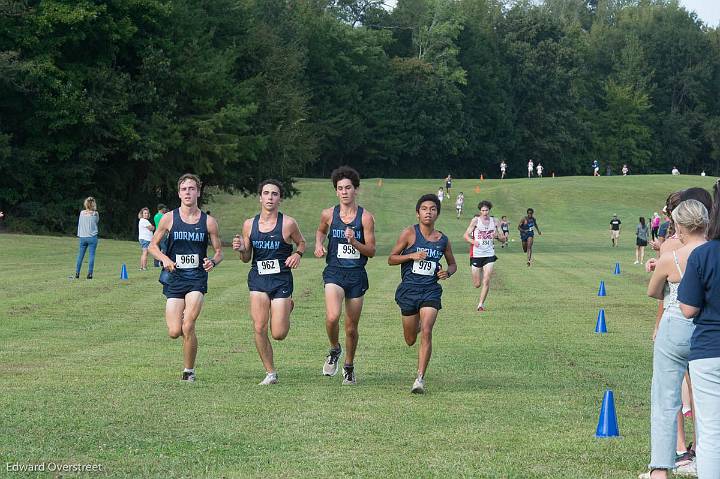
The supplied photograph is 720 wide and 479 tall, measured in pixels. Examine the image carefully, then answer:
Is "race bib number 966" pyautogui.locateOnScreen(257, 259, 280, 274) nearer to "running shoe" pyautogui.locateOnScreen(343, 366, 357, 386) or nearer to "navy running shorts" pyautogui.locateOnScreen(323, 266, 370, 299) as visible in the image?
"navy running shorts" pyautogui.locateOnScreen(323, 266, 370, 299)

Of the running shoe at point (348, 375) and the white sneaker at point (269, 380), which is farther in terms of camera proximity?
the running shoe at point (348, 375)

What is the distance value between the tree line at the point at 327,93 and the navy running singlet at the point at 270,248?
37237 mm

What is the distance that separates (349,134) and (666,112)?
136 ft

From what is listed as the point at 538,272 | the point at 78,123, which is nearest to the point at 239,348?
the point at 538,272

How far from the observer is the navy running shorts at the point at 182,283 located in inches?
472

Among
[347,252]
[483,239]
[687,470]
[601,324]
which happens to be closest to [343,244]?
[347,252]

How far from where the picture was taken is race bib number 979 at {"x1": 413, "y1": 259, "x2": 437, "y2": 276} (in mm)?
11711

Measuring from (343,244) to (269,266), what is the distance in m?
0.80

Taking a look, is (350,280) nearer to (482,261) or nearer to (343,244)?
(343,244)

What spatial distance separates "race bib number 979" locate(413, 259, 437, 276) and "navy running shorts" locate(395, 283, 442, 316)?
0.47 ft

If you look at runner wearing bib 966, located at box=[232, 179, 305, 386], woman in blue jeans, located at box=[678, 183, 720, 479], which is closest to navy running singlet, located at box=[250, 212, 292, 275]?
runner wearing bib 966, located at box=[232, 179, 305, 386]

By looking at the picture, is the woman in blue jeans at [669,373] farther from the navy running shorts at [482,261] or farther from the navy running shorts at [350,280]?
the navy running shorts at [482,261]

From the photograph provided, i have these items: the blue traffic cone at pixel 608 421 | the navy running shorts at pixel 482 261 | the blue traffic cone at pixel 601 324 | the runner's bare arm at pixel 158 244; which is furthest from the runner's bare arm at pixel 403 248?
the navy running shorts at pixel 482 261

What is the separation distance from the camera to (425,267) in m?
11.7
